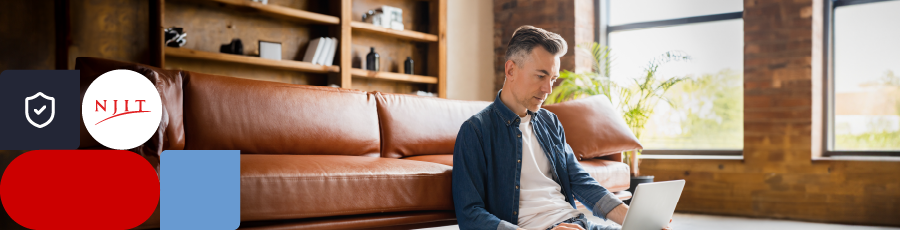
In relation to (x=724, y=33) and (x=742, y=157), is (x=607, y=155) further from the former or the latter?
(x=724, y=33)

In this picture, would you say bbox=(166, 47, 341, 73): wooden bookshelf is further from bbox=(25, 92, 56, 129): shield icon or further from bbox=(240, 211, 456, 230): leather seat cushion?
bbox=(240, 211, 456, 230): leather seat cushion

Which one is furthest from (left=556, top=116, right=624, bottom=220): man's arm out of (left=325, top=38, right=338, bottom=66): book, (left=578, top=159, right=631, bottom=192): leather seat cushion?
(left=325, top=38, right=338, bottom=66): book

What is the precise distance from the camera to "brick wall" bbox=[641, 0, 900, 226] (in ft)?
11.8

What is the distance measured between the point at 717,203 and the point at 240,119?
334 centimetres

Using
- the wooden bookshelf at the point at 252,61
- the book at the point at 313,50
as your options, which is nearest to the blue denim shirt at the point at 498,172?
the wooden bookshelf at the point at 252,61

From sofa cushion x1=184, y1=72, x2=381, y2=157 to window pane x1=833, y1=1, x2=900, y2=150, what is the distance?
3307 mm

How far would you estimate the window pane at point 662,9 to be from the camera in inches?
171

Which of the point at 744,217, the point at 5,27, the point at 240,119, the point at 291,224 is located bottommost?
the point at 744,217

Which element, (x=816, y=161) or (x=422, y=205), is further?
(x=816, y=161)

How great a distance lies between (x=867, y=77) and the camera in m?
3.85

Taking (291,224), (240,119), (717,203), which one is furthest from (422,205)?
(717,203)

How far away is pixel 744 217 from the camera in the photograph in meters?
3.96

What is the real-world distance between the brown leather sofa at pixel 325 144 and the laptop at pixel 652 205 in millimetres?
771

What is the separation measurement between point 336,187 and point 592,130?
1.44 metres
